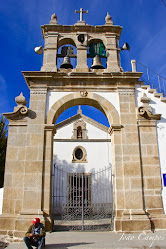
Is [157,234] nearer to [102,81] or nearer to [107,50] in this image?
[102,81]

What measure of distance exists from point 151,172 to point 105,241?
2.60 meters

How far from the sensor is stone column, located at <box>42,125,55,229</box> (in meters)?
6.37

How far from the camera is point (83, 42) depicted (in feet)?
27.0

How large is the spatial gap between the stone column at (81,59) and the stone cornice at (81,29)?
0.82 metres

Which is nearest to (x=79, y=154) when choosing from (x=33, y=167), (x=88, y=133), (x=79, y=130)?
(x=88, y=133)

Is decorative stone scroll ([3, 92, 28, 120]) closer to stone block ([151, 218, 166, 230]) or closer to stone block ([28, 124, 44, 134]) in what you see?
stone block ([28, 124, 44, 134])

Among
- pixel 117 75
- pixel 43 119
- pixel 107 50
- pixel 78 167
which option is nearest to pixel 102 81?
Answer: pixel 117 75

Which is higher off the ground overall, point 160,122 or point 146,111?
point 146,111

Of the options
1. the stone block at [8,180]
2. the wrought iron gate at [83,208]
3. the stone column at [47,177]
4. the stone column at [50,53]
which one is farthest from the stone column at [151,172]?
the stone block at [8,180]

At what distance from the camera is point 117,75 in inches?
297

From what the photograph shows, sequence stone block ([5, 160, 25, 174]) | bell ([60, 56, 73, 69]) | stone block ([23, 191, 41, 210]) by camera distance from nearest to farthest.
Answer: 1. stone block ([23, 191, 41, 210])
2. stone block ([5, 160, 25, 174])
3. bell ([60, 56, 73, 69])

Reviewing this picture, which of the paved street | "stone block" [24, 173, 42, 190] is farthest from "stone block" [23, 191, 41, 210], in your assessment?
the paved street

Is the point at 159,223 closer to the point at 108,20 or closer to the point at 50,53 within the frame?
the point at 50,53

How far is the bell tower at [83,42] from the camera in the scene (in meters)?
7.96
